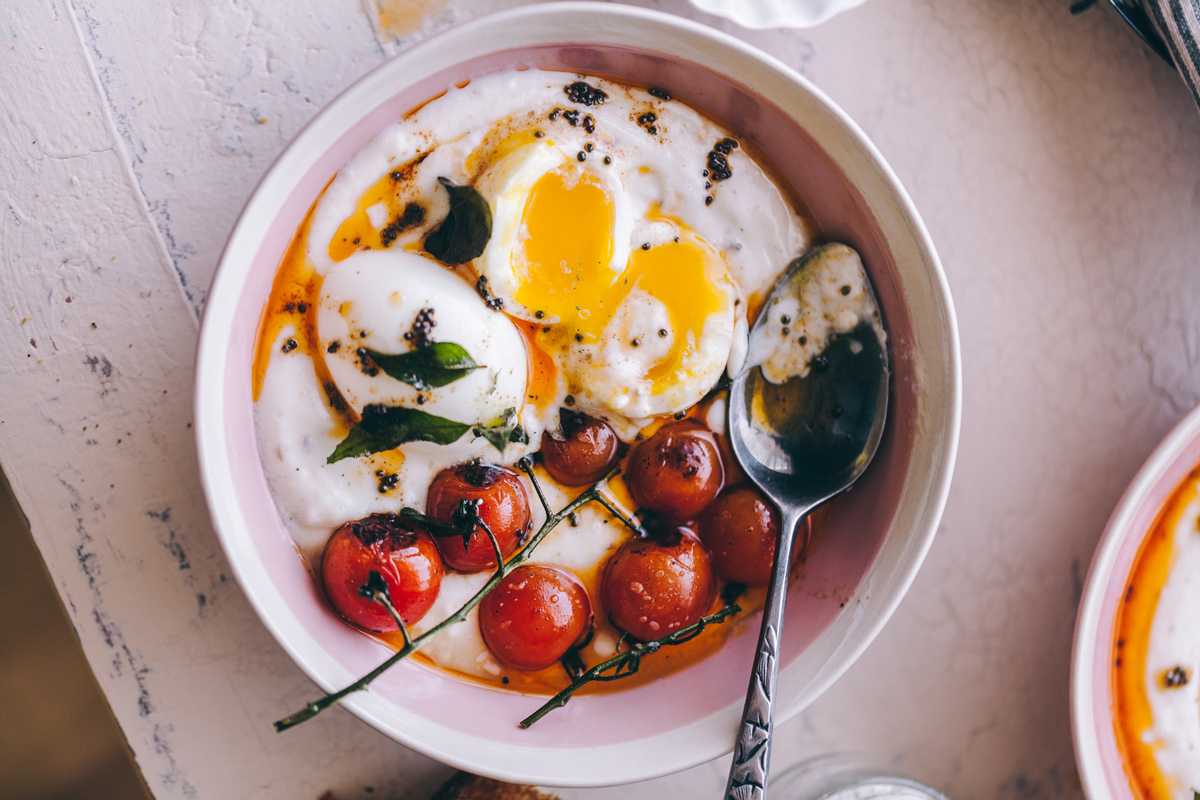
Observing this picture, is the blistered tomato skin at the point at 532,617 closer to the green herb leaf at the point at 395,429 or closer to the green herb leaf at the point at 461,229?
the green herb leaf at the point at 395,429

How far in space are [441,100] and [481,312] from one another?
0.98 ft

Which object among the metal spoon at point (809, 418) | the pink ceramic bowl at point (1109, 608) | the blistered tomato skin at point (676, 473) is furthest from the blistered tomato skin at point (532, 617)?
the pink ceramic bowl at point (1109, 608)

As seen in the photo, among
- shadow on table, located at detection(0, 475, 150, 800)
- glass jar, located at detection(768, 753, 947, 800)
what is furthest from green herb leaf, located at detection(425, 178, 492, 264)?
shadow on table, located at detection(0, 475, 150, 800)

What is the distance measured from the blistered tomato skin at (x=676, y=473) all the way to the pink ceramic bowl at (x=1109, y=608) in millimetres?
589

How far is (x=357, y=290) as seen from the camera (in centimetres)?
100

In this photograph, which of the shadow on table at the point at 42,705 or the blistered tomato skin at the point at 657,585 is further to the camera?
the shadow on table at the point at 42,705

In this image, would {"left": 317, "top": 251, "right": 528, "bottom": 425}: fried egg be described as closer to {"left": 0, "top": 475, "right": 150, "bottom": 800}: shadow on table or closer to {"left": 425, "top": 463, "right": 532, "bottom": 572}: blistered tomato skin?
{"left": 425, "top": 463, "right": 532, "bottom": 572}: blistered tomato skin

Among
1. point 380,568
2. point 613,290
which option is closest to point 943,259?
point 613,290

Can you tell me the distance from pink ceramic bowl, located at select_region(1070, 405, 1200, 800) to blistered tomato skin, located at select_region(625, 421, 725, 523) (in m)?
0.59

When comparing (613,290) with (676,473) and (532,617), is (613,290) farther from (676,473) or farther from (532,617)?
(532,617)

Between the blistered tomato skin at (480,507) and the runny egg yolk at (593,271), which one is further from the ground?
the runny egg yolk at (593,271)

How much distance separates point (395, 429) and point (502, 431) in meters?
0.15

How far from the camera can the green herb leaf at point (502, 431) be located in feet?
3.49

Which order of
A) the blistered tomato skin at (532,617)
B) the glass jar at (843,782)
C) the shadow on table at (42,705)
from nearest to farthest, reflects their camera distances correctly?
the blistered tomato skin at (532,617)
the glass jar at (843,782)
the shadow on table at (42,705)
